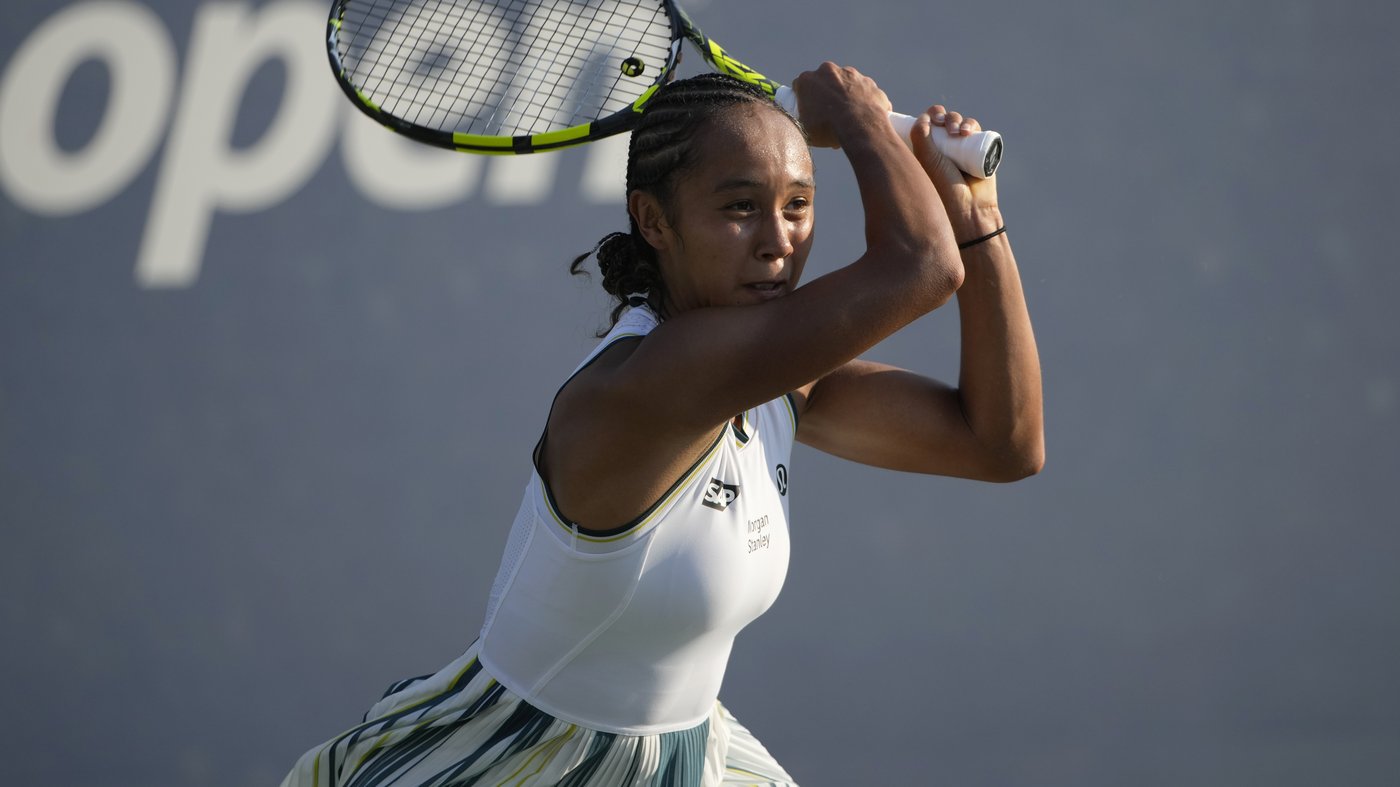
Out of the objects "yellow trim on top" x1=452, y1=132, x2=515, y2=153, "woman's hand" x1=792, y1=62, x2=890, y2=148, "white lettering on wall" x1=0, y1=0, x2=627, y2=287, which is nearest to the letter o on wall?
"white lettering on wall" x1=0, y1=0, x2=627, y2=287

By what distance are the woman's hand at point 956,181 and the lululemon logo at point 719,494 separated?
0.54 meters

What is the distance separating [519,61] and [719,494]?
1.16m

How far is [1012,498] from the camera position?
14.2 feet

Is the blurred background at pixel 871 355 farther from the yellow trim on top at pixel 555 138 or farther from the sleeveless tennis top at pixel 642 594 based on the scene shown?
the sleeveless tennis top at pixel 642 594

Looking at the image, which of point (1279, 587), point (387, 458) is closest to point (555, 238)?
point (387, 458)

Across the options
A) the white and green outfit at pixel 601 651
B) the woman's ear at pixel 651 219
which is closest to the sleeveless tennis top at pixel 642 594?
the white and green outfit at pixel 601 651

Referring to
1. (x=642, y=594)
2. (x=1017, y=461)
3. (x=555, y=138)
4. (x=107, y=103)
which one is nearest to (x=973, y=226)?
(x=1017, y=461)

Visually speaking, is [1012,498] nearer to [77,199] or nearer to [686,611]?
[686,611]

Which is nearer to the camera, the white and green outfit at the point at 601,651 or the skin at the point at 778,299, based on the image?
the skin at the point at 778,299

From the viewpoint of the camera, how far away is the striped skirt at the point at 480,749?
1970 mm

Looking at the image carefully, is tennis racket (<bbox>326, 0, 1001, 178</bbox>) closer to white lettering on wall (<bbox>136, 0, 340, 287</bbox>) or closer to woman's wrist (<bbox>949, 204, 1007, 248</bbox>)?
woman's wrist (<bbox>949, 204, 1007, 248</bbox>)

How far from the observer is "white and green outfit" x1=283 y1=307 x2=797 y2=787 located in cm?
186

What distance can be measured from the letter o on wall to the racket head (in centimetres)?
108

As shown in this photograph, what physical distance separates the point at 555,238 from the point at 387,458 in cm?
85
